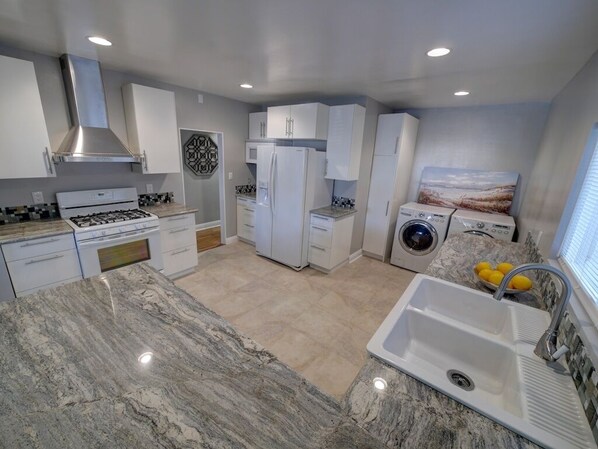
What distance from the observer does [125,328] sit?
103 centimetres

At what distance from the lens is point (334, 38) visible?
1.63 metres

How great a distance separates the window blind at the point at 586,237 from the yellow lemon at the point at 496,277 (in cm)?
30

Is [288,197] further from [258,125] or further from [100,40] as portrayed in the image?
[100,40]

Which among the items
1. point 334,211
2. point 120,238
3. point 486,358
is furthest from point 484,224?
point 120,238

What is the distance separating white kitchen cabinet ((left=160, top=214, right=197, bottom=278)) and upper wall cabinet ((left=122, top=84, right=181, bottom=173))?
64 cm

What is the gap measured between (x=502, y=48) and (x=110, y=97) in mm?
3567

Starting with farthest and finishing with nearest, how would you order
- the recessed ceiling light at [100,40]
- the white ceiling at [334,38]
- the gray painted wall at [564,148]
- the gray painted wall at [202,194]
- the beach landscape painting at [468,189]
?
the gray painted wall at [202,194], the beach landscape painting at [468,189], the recessed ceiling light at [100,40], the gray painted wall at [564,148], the white ceiling at [334,38]

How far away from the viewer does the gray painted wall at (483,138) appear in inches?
125

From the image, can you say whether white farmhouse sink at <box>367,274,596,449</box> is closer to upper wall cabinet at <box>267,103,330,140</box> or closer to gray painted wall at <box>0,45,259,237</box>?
upper wall cabinet at <box>267,103,330,140</box>

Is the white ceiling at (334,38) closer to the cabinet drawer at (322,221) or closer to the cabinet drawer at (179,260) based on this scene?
the cabinet drawer at (322,221)

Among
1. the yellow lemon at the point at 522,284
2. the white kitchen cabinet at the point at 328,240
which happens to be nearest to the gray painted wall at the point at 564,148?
the yellow lemon at the point at 522,284

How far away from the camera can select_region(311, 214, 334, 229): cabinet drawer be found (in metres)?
3.34

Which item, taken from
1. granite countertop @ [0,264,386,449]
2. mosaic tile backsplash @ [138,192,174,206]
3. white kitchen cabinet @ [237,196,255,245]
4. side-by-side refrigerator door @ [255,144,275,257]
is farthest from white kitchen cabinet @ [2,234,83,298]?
white kitchen cabinet @ [237,196,255,245]

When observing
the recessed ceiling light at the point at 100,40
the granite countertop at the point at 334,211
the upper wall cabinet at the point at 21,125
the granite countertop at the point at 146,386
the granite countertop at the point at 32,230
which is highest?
the recessed ceiling light at the point at 100,40
